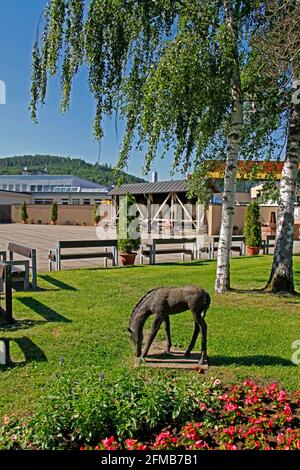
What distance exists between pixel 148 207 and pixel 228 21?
837 inches

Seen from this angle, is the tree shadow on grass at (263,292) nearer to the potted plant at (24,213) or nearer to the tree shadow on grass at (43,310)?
the tree shadow on grass at (43,310)

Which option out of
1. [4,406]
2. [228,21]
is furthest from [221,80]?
[4,406]

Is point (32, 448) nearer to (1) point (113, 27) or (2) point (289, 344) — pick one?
(2) point (289, 344)

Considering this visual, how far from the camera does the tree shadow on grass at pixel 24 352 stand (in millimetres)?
4417

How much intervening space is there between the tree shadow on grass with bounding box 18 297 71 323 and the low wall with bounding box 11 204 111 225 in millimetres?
28731

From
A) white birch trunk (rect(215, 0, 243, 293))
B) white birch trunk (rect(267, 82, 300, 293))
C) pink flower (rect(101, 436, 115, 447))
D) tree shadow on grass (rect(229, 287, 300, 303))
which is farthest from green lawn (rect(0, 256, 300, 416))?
pink flower (rect(101, 436, 115, 447))

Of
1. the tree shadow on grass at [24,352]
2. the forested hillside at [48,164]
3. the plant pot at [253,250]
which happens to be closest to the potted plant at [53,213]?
the plant pot at [253,250]

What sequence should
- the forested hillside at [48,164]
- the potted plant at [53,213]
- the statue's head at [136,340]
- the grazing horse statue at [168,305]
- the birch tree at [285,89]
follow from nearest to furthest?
the grazing horse statue at [168,305], the statue's head at [136,340], the birch tree at [285,89], the potted plant at [53,213], the forested hillside at [48,164]

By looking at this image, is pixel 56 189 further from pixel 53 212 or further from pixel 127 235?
pixel 127 235

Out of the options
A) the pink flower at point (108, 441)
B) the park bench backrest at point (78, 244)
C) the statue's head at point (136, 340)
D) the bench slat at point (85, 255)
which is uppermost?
the park bench backrest at point (78, 244)

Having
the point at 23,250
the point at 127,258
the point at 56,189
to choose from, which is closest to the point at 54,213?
A: the point at 56,189

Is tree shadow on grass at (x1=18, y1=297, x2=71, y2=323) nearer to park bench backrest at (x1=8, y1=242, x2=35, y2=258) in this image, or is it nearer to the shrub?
park bench backrest at (x1=8, y1=242, x2=35, y2=258)

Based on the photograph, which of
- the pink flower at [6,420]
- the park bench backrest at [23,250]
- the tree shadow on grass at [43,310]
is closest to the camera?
the pink flower at [6,420]

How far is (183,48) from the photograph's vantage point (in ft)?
20.0
